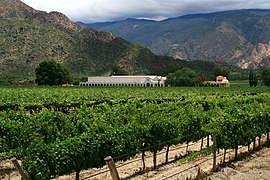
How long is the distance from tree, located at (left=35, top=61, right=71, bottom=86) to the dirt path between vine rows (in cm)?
9196

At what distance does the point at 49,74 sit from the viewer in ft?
350

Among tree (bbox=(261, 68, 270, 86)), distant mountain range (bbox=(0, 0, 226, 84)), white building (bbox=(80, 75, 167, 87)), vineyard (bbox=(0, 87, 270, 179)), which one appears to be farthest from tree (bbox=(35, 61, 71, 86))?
vineyard (bbox=(0, 87, 270, 179))

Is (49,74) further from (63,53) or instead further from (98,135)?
(98,135)

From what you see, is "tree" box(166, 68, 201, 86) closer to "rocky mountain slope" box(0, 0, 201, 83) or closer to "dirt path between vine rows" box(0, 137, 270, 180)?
"rocky mountain slope" box(0, 0, 201, 83)

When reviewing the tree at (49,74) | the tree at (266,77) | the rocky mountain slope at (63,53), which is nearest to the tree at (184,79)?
the tree at (266,77)

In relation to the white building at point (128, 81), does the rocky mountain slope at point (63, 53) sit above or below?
above

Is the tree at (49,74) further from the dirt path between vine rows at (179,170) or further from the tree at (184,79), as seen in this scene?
the dirt path between vine rows at (179,170)

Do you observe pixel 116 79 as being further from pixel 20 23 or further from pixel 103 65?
pixel 20 23

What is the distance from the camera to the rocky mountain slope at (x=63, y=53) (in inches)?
5394

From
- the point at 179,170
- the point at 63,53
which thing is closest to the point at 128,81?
the point at 63,53

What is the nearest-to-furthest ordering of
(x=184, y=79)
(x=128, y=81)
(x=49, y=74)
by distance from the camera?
(x=49, y=74) < (x=184, y=79) < (x=128, y=81)

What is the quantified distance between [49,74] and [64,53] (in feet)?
153

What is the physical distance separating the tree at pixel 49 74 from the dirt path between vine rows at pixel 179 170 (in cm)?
9196

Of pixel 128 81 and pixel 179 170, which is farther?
pixel 128 81
